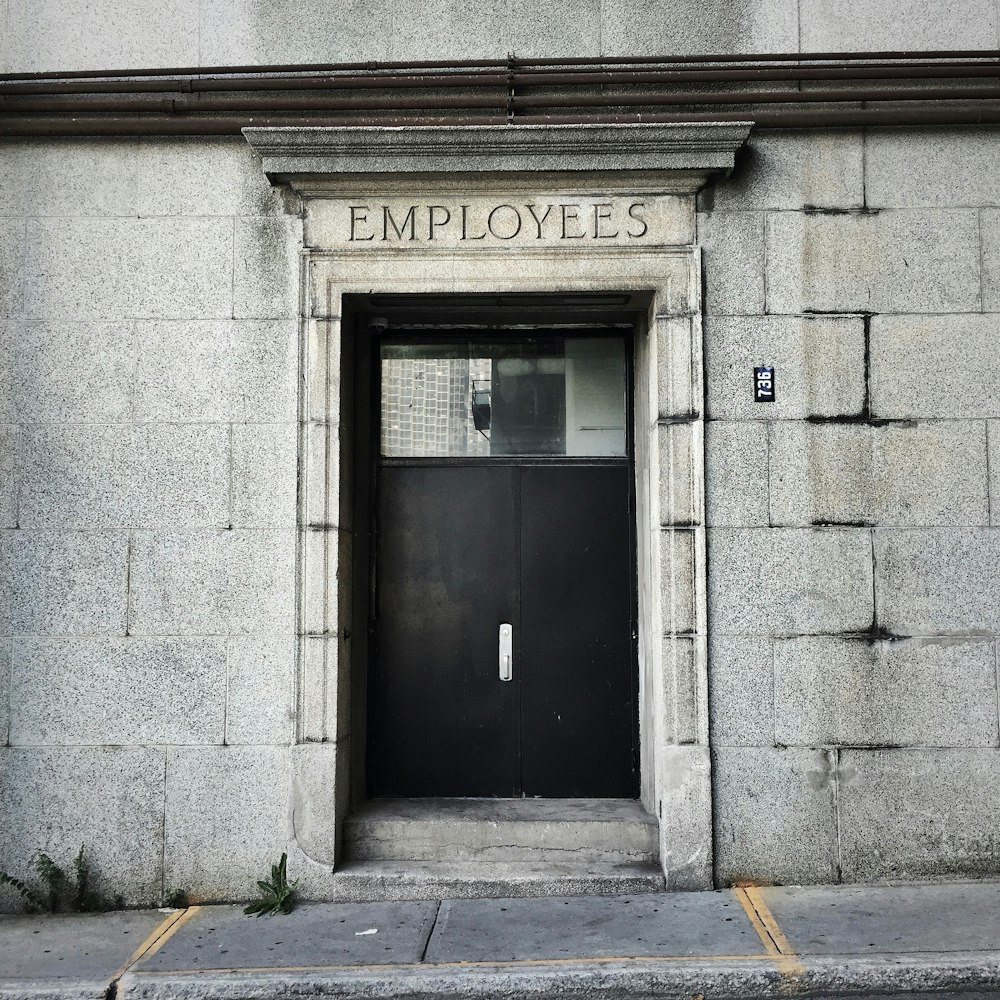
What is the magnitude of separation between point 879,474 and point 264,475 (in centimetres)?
388

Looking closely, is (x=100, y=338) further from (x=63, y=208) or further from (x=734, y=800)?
(x=734, y=800)

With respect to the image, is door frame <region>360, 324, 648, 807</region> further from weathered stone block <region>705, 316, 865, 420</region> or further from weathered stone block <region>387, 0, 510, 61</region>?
weathered stone block <region>387, 0, 510, 61</region>

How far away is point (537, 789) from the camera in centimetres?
671

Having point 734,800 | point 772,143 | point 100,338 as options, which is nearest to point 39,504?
point 100,338

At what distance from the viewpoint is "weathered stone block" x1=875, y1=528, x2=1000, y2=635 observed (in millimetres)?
5973

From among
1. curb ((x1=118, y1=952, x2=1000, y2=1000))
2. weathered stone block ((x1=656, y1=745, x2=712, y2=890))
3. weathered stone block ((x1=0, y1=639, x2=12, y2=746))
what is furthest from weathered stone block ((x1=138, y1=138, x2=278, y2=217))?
curb ((x1=118, y1=952, x2=1000, y2=1000))

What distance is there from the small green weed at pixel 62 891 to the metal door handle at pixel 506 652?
2.80 meters

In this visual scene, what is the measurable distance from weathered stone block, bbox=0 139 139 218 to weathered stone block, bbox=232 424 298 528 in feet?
5.83

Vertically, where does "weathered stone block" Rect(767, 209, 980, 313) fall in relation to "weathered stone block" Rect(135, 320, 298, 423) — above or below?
above

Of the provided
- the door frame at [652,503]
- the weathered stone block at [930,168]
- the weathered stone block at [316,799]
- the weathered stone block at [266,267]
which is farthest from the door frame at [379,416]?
the weathered stone block at [930,168]

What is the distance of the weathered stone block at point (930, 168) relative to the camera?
20.2 ft

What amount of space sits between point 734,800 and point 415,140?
14.9ft

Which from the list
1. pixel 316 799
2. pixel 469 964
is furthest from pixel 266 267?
pixel 469 964

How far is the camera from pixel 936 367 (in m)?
6.07
